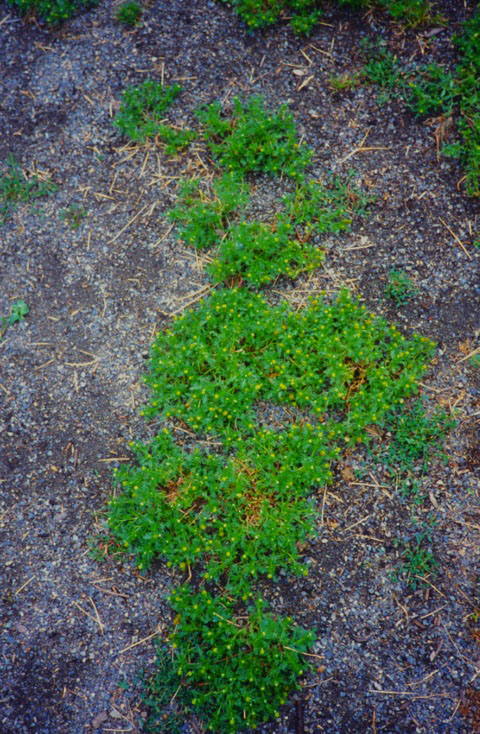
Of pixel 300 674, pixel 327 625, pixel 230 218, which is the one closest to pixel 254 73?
pixel 230 218

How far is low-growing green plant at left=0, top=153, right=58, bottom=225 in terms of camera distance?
196 inches

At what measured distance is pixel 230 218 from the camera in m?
4.76

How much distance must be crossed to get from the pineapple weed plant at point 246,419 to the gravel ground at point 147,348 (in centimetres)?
19

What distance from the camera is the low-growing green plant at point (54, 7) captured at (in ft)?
16.8

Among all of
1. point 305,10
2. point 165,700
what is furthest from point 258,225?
point 165,700

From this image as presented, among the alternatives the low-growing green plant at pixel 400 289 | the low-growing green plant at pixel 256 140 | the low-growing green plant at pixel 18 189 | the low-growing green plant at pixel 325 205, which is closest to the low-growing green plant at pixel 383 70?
the low-growing green plant at pixel 256 140

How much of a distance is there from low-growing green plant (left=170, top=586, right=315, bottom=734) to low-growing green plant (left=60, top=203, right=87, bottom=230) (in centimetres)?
363

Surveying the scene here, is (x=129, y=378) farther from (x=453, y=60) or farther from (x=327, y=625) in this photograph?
(x=453, y=60)

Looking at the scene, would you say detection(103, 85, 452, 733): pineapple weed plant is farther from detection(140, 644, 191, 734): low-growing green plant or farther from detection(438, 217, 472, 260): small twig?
detection(438, 217, 472, 260): small twig

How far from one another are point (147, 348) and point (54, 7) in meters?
3.83

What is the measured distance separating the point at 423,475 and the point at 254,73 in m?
4.31

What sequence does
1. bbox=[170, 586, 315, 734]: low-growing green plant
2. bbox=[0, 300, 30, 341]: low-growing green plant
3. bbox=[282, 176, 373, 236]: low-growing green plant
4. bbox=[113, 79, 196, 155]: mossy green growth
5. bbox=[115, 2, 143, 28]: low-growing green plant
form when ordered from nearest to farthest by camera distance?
1. bbox=[170, 586, 315, 734]: low-growing green plant
2. bbox=[282, 176, 373, 236]: low-growing green plant
3. bbox=[0, 300, 30, 341]: low-growing green plant
4. bbox=[113, 79, 196, 155]: mossy green growth
5. bbox=[115, 2, 143, 28]: low-growing green plant

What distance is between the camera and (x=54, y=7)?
511 centimetres

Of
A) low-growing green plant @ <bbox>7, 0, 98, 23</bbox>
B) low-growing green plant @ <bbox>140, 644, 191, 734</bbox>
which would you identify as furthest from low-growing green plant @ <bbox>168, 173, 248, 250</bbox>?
low-growing green plant @ <bbox>140, 644, 191, 734</bbox>
